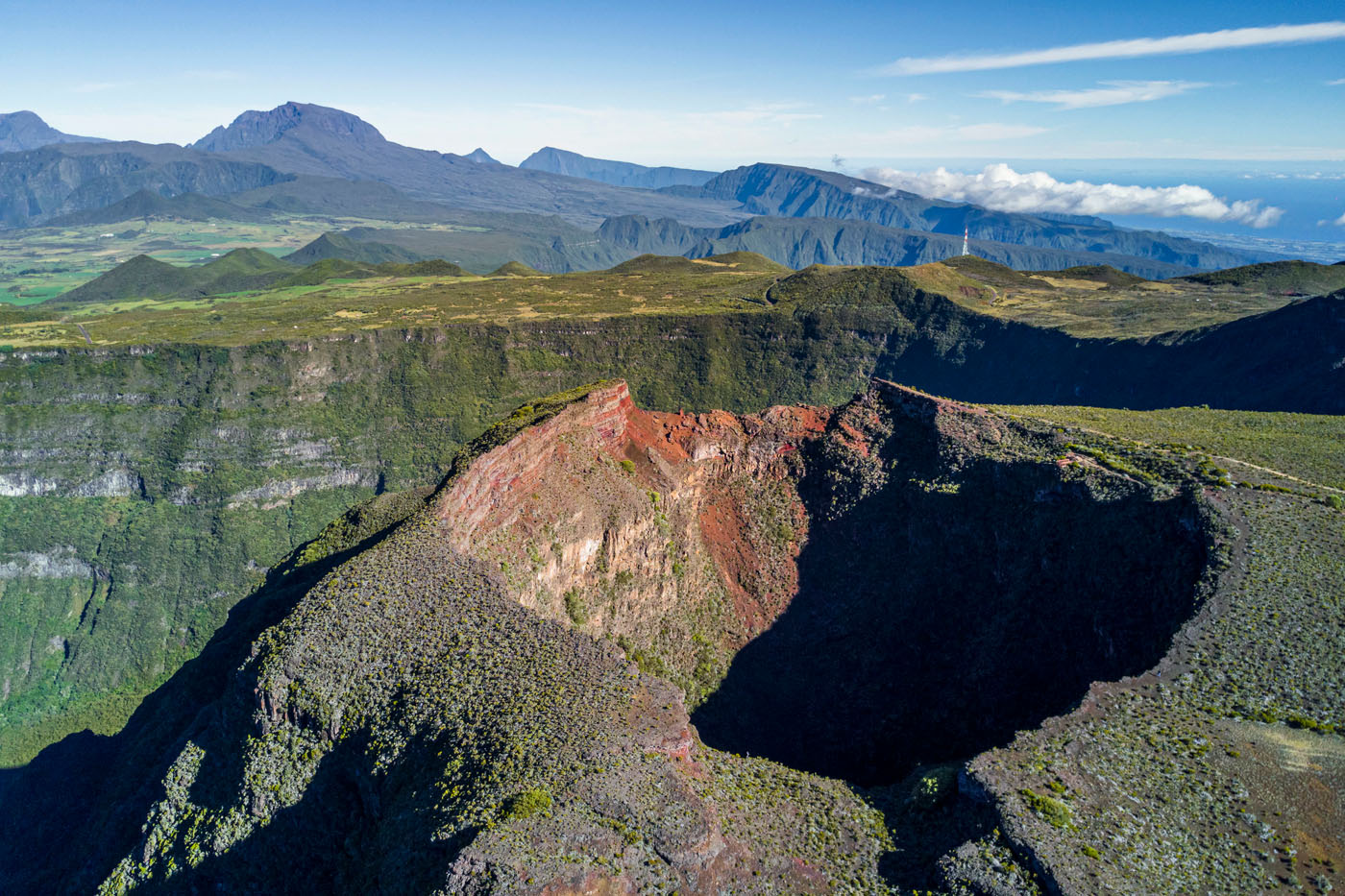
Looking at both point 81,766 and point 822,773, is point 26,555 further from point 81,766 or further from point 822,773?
point 822,773

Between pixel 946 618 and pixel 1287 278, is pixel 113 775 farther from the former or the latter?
pixel 1287 278

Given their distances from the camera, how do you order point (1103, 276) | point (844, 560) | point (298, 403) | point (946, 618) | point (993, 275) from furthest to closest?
point (993, 275) < point (1103, 276) < point (298, 403) < point (844, 560) < point (946, 618)

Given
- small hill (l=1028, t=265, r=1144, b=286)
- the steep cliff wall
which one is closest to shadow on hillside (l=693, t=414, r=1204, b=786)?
the steep cliff wall

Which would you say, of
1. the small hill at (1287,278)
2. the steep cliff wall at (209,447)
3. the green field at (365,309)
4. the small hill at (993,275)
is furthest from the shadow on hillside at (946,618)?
the small hill at (1287,278)

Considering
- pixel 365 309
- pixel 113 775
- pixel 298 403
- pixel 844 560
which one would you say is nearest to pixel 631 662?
pixel 844 560

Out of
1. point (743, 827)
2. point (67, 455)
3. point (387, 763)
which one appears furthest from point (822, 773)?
point (67, 455)

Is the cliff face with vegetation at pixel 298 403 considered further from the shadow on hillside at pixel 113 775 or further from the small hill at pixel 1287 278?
the small hill at pixel 1287 278
